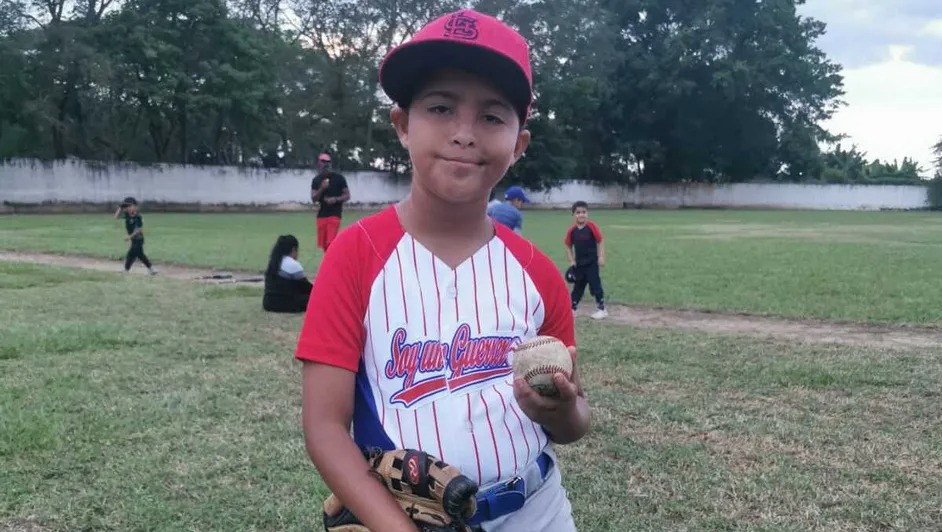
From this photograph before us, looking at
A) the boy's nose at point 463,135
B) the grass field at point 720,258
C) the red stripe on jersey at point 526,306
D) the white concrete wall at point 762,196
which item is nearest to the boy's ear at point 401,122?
the boy's nose at point 463,135

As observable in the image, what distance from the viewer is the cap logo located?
1.58 meters

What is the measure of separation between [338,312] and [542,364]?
0.41m

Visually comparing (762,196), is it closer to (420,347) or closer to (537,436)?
(537,436)

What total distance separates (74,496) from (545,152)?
151 feet

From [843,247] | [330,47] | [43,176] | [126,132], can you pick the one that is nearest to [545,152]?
[330,47]

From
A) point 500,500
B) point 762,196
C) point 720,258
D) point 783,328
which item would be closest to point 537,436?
point 500,500

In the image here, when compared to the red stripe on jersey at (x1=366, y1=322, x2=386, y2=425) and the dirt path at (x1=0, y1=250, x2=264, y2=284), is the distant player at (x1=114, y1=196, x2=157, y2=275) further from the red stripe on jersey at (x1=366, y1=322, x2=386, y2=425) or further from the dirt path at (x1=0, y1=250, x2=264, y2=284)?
the red stripe on jersey at (x1=366, y1=322, x2=386, y2=425)

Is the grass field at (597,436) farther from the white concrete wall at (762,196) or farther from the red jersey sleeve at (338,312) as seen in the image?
the white concrete wall at (762,196)

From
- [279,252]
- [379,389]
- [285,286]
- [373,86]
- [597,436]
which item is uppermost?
[373,86]

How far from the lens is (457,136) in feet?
5.27

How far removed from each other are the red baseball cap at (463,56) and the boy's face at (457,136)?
1.2 inches

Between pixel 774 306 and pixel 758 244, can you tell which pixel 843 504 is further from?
pixel 758 244

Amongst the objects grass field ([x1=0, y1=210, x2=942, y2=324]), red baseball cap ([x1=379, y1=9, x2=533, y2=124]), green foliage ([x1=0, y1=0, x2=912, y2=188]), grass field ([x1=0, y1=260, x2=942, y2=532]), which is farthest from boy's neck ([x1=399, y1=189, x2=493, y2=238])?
green foliage ([x1=0, y1=0, x2=912, y2=188])

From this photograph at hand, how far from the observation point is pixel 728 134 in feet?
181
